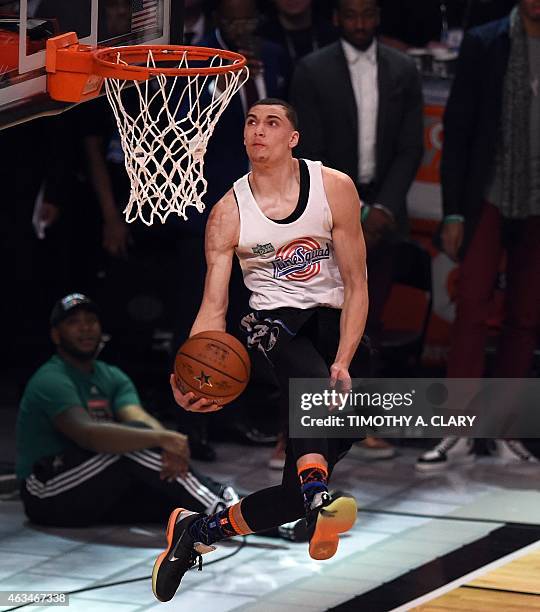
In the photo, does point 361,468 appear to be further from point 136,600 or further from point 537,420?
point 136,600

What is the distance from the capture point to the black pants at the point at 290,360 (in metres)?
6.88

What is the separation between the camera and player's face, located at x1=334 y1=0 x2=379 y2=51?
9672 millimetres

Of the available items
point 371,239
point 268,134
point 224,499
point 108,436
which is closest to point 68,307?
point 108,436

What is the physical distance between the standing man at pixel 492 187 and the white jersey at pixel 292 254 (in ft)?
9.51

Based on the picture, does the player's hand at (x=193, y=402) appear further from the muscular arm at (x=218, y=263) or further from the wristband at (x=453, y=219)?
the wristband at (x=453, y=219)

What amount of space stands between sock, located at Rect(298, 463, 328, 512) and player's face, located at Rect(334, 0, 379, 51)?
379 centimetres

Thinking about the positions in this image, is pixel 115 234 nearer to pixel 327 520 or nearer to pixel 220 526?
pixel 220 526

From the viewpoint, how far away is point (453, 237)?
983 cm

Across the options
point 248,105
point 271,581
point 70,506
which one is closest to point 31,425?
point 70,506

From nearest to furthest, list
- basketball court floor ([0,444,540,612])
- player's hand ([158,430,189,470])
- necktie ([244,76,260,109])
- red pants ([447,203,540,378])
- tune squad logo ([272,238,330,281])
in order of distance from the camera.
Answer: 1. tune squad logo ([272,238,330,281])
2. basketball court floor ([0,444,540,612])
3. player's hand ([158,430,189,470])
4. necktie ([244,76,260,109])
5. red pants ([447,203,540,378])

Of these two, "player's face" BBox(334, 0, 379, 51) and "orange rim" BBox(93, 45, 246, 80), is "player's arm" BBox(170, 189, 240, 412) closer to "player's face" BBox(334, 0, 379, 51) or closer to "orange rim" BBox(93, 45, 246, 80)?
"orange rim" BBox(93, 45, 246, 80)

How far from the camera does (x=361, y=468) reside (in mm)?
9922

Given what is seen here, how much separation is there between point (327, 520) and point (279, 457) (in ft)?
11.0

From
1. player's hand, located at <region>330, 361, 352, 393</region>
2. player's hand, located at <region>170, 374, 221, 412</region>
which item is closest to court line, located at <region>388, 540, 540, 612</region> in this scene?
player's hand, located at <region>330, 361, 352, 393</region>
